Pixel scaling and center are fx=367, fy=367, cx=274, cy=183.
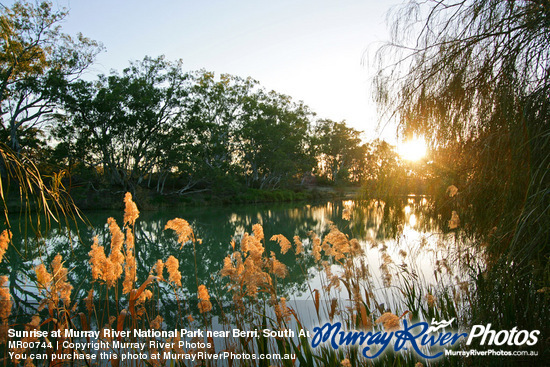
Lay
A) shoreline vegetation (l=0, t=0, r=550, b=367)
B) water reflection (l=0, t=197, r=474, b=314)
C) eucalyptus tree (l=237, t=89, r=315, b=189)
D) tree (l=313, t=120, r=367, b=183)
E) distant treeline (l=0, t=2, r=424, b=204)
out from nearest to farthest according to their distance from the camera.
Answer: shoreline vegetation (l=0, t=0, r=550, b=367), water reflection (l=0, t=197, r=474, b=314), distant treeline (l=0, t=2, r=424, b=204), eucalyptus tree (l=237, t=89, r=315, b=189), tree (l=313, t=120, r=367, b=183)

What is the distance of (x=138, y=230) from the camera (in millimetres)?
14328

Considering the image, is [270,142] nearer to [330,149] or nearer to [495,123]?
[330,149]

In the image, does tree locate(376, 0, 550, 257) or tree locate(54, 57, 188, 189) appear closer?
tree locate(376, 0, 550, 257)

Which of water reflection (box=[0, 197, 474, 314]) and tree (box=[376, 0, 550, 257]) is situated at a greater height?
tree (box=[376, 0, 550, 257])

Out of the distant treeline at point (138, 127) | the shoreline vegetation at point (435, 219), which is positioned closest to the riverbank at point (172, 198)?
the distant treeline at point (138, 127)

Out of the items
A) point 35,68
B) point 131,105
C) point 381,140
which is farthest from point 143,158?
point 381,140

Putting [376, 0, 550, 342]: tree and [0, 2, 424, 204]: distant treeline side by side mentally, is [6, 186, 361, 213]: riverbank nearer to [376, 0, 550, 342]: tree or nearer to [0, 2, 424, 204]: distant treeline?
[0, 2, 424, 204]: distant treeline

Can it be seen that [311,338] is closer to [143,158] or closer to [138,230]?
[138,230]

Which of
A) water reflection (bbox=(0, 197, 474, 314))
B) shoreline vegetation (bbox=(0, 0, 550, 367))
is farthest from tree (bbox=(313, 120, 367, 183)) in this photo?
shoreline vegetation (bbox=(0, 0, 550, 367))

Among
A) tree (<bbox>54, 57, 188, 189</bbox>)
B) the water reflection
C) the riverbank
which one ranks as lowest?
the water reflection

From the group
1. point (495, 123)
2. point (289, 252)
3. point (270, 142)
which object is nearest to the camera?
point (495, 123)

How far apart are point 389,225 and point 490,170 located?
34.7 inches

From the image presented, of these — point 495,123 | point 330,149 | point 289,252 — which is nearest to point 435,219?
point 495,123

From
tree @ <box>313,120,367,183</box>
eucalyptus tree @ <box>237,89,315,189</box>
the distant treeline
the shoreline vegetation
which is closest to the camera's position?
the shoreline vegetation
